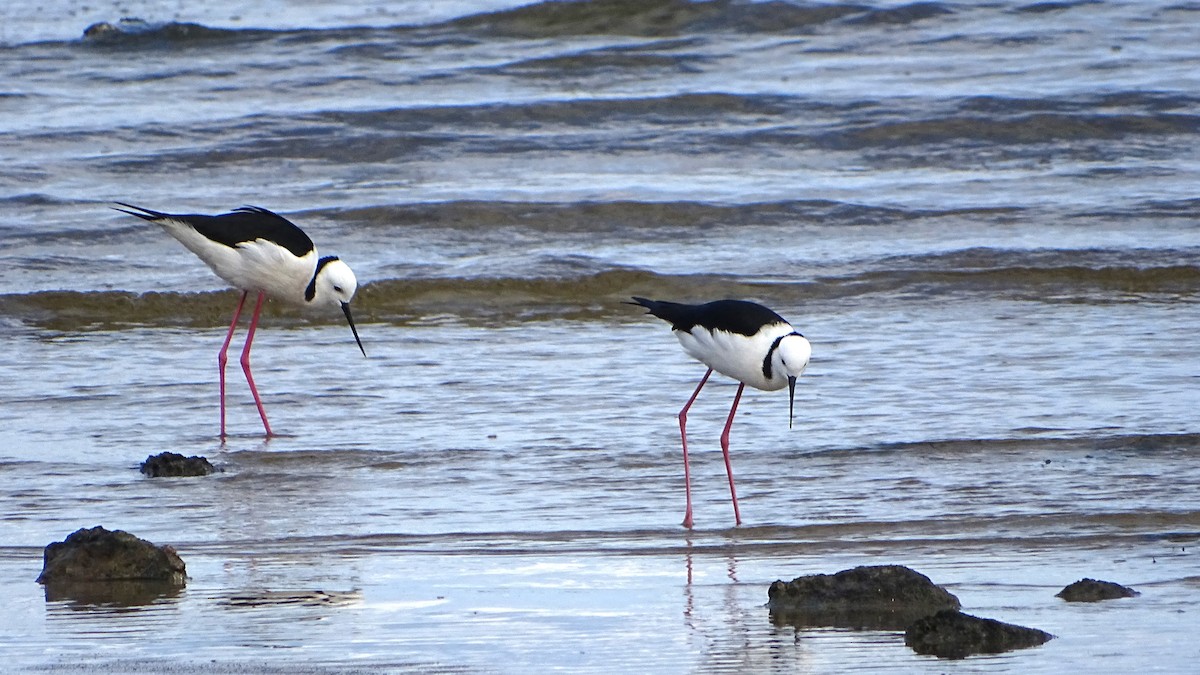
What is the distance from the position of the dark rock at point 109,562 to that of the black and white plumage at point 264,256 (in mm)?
4150

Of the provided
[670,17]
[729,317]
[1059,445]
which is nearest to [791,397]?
[729,317]

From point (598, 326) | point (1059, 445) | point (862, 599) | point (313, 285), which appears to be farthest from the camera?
point (598, 326)

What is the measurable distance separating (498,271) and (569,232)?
159cm

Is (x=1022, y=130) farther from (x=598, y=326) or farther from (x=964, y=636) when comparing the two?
(x=964, y=636)

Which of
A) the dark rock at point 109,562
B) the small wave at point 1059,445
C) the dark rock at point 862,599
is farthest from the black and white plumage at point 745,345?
the dark rock at point 109,562

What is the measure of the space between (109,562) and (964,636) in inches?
93.3

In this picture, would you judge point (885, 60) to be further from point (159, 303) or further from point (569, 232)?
point (159, 303)

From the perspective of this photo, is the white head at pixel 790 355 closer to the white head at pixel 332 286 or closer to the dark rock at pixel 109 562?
the dark rock at pixel 109 562

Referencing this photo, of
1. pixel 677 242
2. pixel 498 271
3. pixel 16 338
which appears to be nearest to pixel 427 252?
pixel 498 271

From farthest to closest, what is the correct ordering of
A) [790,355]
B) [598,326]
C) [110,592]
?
1. [598,326]
2. [790,355]
3. [110,592]

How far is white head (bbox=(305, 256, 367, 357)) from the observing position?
9.27 metres

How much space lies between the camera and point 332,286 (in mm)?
9312

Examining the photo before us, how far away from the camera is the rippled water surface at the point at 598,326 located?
4.84 m

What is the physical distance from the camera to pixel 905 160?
16281mm
